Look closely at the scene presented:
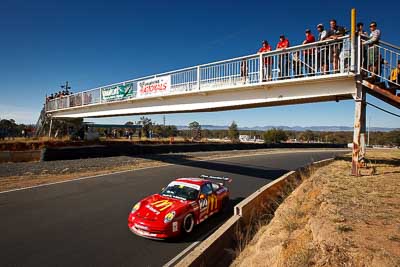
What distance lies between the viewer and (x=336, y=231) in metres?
4.98

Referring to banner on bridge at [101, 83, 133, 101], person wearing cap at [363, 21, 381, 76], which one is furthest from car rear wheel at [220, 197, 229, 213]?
banner on bridge at [101, 83, 133, 101]

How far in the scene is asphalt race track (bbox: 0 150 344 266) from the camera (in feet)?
18.6

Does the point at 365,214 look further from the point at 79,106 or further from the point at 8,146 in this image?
the point at 8,146

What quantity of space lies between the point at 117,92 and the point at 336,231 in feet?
55.9

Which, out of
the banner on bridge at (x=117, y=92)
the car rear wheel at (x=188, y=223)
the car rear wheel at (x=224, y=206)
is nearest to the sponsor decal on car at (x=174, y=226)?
the car rear wheel at (x=188, y=223)

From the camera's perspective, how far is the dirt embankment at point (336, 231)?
13.2 ft

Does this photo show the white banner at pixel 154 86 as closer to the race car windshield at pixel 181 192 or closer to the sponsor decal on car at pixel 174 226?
the race car windshield at pixel 181 192

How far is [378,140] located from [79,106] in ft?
309

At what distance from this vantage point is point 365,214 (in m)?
5.87

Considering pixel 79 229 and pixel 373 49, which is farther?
pixel 373 49

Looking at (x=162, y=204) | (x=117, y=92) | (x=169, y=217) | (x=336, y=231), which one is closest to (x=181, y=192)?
(x=162, y=204)

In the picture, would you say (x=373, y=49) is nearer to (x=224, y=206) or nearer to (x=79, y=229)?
(x=224, y=206)

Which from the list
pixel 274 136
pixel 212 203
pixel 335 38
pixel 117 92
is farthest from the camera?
pixel 274 136

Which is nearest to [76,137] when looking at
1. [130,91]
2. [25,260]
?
[130,91]
